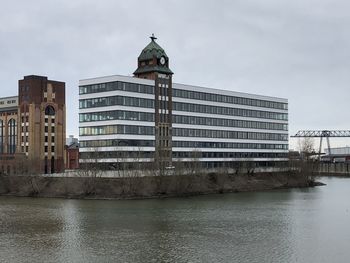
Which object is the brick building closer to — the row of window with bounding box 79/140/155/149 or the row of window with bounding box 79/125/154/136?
the row of window with bounding box 79/140/155/149

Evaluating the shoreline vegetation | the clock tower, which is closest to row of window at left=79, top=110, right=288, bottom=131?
the clock tower

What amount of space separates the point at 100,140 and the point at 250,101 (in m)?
52.5

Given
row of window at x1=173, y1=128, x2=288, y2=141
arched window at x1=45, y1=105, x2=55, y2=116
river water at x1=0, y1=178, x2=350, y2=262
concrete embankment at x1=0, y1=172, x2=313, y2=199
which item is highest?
arched window at x1=45, y1=105, x2=55, y2=116

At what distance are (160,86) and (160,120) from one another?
25.8ft

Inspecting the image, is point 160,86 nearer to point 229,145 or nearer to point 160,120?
point 160,120

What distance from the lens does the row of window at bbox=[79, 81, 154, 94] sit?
11325 centimetres

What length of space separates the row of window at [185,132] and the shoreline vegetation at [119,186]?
45.8 feet

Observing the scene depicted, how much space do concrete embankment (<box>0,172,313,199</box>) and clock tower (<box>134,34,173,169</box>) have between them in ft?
43.4

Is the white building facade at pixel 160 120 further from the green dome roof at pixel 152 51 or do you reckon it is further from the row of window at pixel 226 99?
the row of window at pixel 226 99

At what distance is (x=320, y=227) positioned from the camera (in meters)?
57.8

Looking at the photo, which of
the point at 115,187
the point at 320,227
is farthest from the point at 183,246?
the point at 115,187

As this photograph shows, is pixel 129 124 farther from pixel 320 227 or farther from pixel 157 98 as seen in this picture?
pixel 320 227

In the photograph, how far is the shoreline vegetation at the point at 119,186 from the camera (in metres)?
98.2

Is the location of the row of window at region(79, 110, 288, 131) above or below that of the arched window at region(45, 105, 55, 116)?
below
